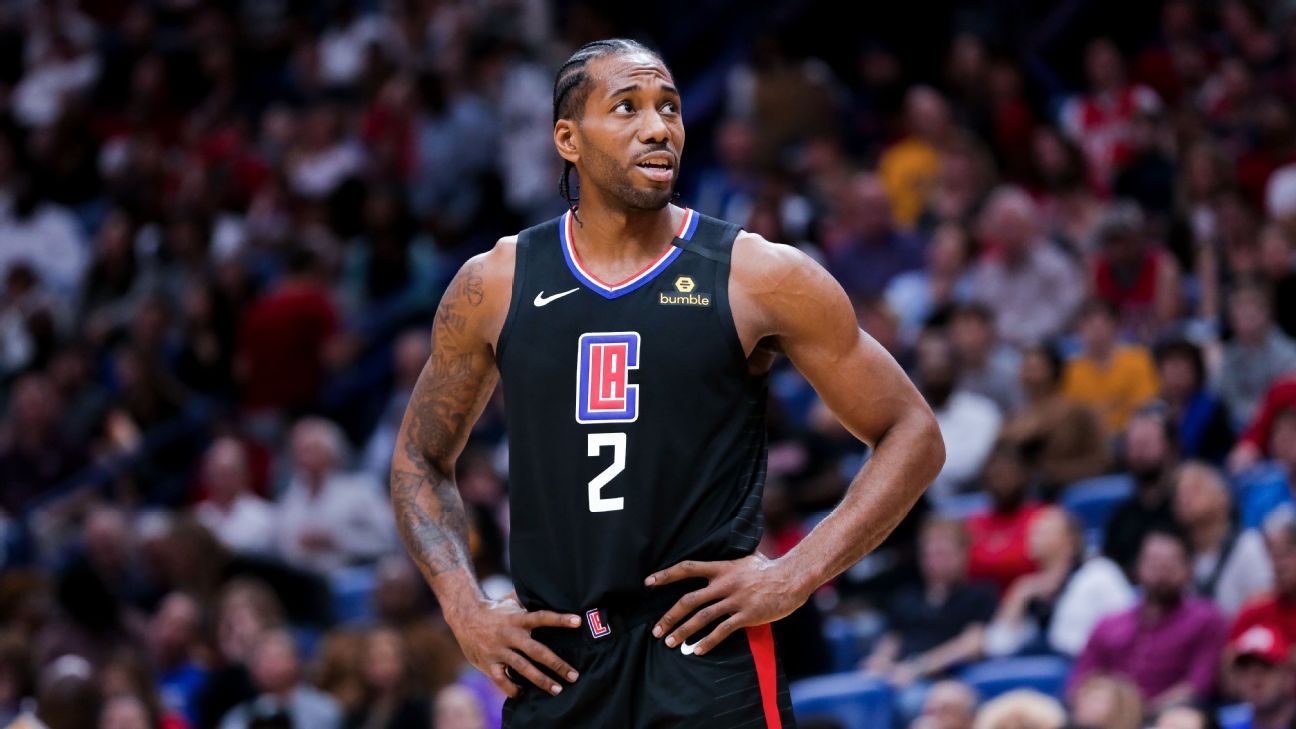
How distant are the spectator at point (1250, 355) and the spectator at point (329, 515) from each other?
4.70 m

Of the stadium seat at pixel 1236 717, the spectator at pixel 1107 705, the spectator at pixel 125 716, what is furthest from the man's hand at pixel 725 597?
the spectator at pixel 125 716

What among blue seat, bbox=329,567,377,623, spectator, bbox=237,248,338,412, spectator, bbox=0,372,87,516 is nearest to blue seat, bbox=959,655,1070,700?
blue seat, bbox=329,567,377,623

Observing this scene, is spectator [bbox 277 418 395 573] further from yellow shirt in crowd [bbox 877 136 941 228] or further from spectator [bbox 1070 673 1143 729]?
spectator [bbox 1070 673 1143 729]

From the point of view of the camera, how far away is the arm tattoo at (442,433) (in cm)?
402

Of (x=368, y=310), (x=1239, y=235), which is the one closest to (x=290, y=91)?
(x=368, y=310)

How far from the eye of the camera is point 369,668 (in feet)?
Answer: 28.8

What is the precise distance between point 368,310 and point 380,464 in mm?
1908

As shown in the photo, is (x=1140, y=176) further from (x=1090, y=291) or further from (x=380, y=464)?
(x=380, y=464)

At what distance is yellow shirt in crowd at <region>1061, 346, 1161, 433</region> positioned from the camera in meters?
9.87

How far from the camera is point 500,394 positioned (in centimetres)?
1155

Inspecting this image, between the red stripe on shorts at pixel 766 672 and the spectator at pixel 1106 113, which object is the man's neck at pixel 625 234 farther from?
the spectator at pixel 1106 113

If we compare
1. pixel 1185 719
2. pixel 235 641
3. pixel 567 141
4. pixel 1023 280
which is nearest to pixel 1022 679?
pixel 1185 719

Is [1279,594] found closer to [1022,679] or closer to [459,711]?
[1022,679]

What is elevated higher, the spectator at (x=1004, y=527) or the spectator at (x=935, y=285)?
the spectator at (x=935, y=285)
